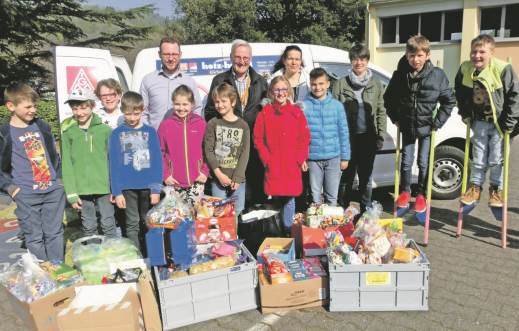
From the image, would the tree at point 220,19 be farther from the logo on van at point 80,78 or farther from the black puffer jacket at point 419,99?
the black puffer jacket at point 419,99

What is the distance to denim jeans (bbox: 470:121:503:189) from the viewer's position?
4.24 m

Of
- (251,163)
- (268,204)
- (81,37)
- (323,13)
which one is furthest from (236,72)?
(323,13)

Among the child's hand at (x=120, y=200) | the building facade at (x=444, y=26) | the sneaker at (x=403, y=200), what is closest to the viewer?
the child's hand at (x=120, y=200)

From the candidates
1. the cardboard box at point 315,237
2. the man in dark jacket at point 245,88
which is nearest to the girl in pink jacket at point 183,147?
the man in dark jacket at point 245,88

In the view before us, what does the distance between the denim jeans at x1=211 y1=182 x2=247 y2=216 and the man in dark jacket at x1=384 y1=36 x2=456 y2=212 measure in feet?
5.77

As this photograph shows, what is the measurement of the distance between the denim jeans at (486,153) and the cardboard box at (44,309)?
3.93 metres

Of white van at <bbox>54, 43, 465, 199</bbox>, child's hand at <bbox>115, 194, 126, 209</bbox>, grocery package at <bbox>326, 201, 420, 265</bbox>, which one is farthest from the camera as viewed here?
white van at <bbox>54, 43, 465, 199</bbox>

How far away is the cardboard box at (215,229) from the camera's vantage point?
3596 mm

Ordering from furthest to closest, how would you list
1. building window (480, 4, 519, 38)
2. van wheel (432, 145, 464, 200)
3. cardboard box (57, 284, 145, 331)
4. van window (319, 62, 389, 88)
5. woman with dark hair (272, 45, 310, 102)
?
building window (480, 4, 519, 38), van wheel (432, 145, 464, 200), van window (319, 62, 389, 88), woman with dark hair (272, 45, 310, 102), cardboard box (57, 284, 145, 331)

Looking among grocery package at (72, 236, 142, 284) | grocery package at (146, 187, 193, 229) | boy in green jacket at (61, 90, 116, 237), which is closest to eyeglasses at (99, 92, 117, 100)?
boy in green jacket at (61, 90, 116, 237)

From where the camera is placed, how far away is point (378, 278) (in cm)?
314

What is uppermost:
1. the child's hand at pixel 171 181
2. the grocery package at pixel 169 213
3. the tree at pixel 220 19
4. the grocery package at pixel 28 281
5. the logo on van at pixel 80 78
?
the tree at pixel 220 19

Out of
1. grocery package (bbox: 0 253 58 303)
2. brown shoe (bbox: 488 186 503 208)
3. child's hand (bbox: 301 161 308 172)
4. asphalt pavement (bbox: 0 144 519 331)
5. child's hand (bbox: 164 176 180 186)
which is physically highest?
child's hand (bbox: 301 161 308 172)

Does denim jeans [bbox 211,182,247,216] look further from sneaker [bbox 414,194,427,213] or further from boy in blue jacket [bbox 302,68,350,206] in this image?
sneaker [bbox 414,194,427,213]
